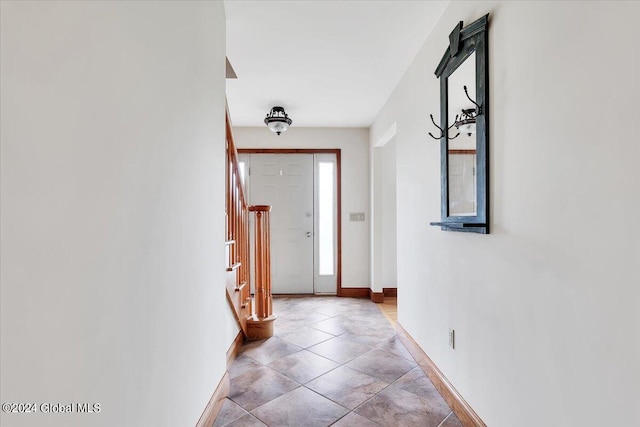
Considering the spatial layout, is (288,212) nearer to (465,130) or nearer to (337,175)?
(337,175)

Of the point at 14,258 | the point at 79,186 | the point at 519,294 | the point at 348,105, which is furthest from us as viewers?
the point at 348,105

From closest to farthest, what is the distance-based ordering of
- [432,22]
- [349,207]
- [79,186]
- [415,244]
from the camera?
[79,186]
[432,22]
[415,244]
[349,207]

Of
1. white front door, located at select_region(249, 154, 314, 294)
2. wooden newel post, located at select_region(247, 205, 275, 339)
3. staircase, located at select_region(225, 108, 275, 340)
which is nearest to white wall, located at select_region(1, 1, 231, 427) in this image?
staircase, located at select_region(225, 108, 275, 340)

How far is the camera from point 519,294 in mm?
1403

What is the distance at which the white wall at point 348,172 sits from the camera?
205 inches

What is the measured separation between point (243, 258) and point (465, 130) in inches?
86.3

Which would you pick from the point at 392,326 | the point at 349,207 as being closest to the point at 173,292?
the point at 392,326

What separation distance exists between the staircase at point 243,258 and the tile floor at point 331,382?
0.19 m

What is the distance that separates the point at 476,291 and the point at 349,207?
3.48 meters

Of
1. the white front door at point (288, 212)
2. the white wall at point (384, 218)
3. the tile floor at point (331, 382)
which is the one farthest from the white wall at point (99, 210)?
the white front door at point (288, 212)

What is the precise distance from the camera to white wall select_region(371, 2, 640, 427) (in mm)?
934

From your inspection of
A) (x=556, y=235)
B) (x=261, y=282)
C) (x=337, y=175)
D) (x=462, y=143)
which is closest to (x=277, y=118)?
(x=337, y=175)

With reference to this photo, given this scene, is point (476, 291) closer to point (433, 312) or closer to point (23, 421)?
point (433, 312)

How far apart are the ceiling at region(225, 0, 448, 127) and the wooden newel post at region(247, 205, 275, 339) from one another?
4.14 ft
